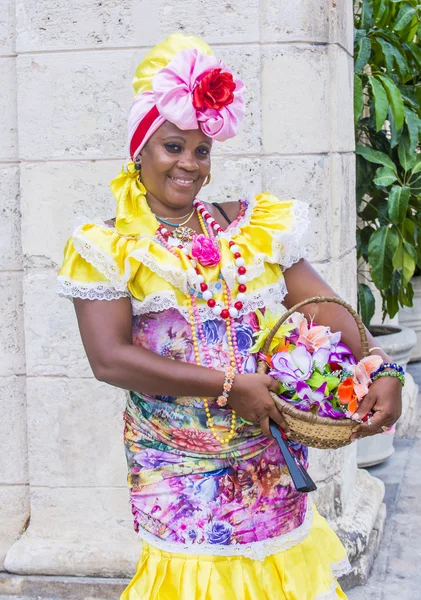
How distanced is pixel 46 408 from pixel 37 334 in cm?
32

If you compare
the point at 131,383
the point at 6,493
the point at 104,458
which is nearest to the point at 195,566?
the point at 131,383

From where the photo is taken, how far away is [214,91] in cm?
264

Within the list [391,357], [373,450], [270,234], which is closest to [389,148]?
[391,357]

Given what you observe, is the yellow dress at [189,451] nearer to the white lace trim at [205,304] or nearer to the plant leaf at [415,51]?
the white lace trim at [205,304]

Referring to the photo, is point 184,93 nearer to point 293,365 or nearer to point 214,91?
point 214,91

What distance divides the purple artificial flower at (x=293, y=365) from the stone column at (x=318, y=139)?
1683 mm

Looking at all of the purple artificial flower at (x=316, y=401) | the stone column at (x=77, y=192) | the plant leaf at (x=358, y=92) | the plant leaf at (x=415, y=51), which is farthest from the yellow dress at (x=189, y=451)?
the plant leaf at (x=415, y=51)

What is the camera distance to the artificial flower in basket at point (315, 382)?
2533 mm

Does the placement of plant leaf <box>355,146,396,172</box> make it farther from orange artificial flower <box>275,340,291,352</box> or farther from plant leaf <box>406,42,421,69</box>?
orange artificial flower <box>275,340,291,352</box>

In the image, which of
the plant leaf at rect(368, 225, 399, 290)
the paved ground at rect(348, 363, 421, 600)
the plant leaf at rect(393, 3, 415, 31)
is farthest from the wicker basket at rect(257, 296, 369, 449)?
the plant leaf at rect(393, 3, 415, 31)

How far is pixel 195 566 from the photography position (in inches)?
105

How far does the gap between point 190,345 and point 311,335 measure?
322mm

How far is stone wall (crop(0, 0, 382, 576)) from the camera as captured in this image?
408cm

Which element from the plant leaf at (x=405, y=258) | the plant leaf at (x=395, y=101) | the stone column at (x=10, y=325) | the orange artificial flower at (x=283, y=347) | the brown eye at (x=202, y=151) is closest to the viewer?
the orange artificial flower at (x=283, y=347)
